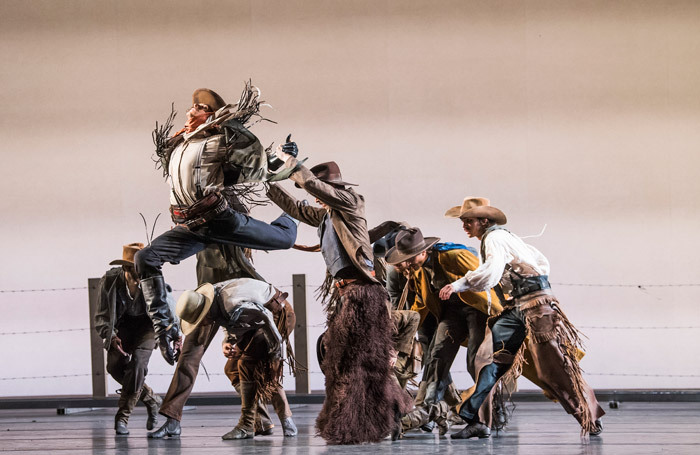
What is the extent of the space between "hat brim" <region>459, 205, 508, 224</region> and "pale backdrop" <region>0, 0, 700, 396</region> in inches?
143

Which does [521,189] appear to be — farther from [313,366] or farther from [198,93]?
[198,93]

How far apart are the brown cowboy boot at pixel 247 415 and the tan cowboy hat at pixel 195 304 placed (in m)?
0.48

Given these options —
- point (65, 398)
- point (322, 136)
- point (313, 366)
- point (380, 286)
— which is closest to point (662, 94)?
point (322, 136)

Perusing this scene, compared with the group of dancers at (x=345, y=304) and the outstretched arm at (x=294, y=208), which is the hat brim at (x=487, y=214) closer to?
the group of dancers at (x=345, y=304)

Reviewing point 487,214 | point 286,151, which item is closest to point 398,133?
point 487,214

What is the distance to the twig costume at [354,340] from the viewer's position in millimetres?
4973

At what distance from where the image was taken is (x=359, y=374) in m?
5.00

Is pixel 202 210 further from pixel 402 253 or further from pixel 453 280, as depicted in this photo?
pixel 453 280

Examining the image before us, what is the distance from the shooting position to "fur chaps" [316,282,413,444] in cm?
498

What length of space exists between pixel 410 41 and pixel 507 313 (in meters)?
4.45

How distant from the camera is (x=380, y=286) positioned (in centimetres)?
515

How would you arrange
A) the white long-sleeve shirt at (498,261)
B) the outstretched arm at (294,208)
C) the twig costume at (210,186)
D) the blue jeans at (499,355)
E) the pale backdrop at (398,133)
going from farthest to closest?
the pale backdrop at (398,133), the blue jeans at (499,355), the outstretched arm at (294,208), the white long-sleeve shirt at (498,261), the twig costume at (210,186)

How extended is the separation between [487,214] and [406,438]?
1349mm

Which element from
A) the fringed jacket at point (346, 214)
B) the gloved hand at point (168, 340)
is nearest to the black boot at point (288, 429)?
the gloved hand at point (168, 340)
